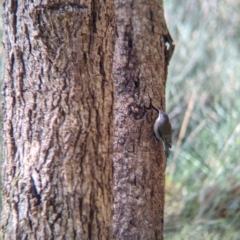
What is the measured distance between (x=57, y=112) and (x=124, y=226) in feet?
2.35

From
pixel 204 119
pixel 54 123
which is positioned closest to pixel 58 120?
pixel 54 123

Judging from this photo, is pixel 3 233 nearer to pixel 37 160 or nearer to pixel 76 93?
pixel 37 160

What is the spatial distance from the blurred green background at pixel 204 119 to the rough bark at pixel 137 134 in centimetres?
183

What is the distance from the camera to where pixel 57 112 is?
1.47 metres

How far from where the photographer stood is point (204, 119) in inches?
195

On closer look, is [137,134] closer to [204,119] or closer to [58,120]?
[58,120]

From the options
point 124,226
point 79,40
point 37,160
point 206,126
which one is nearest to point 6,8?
point 79,40

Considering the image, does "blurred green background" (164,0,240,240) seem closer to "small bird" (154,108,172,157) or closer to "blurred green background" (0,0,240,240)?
"blurred green background" (0,0,240,240)

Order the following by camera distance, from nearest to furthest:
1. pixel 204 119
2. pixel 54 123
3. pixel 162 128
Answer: pixel 54 123, pixel 162 128, pixel 204 119

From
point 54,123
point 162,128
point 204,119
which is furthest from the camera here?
point 204,119

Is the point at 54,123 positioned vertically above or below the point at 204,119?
above

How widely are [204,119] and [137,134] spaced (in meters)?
2.95

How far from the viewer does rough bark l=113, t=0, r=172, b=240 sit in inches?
81.0

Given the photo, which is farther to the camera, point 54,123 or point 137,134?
point 137,134
